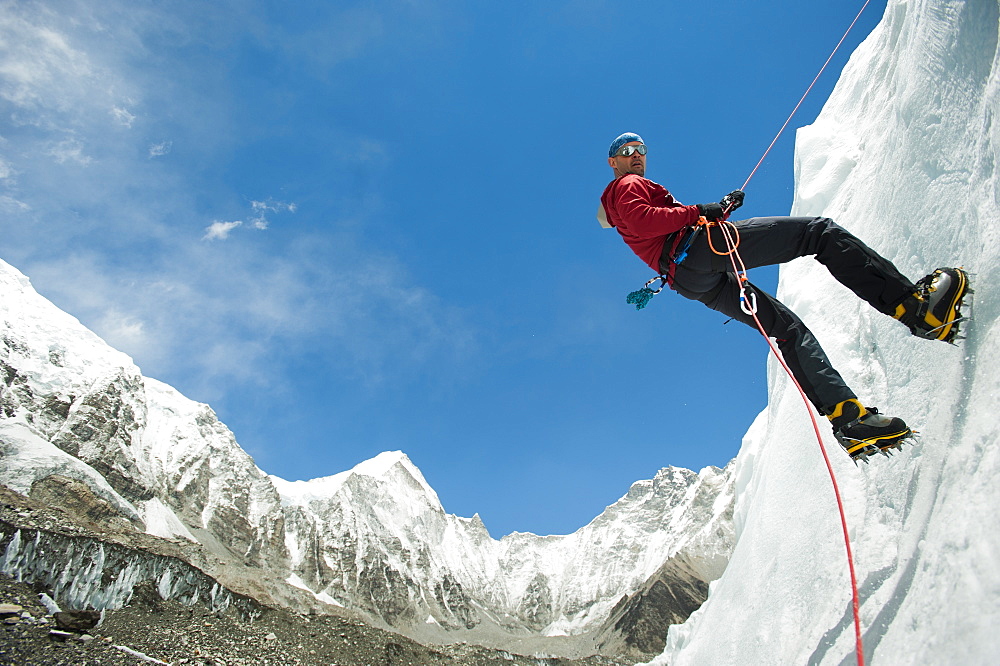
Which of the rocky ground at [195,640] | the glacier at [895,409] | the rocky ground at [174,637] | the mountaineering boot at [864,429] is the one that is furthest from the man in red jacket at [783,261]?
the rocky ground at [195,640]

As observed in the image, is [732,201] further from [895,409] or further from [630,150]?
[895,409]

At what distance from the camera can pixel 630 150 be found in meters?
5.70

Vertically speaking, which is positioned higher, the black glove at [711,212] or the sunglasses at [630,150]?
the sunglasses at [630,150]

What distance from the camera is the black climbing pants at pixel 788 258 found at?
4266 mm

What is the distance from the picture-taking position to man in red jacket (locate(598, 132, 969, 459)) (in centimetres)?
387

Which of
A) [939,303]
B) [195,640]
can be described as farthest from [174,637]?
[939,303]

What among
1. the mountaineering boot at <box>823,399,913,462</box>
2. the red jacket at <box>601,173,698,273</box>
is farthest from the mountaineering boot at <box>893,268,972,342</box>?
the red jacket at <box>601,173,698,273</box>

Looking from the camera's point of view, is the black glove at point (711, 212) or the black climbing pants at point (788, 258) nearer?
the black climbing pants at point (788, 258)

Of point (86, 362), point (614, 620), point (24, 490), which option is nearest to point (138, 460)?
point (86, 362)

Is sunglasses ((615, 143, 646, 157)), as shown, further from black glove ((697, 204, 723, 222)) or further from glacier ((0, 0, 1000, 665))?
glacier ((0, 0, 1000, 665))

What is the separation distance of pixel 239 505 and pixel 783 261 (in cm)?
13945

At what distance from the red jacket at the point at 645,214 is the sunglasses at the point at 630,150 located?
38 centimetres

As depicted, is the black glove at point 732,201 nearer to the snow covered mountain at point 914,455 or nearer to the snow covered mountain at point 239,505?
the snow covered mountain at point 914,455

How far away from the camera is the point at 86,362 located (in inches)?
4112
